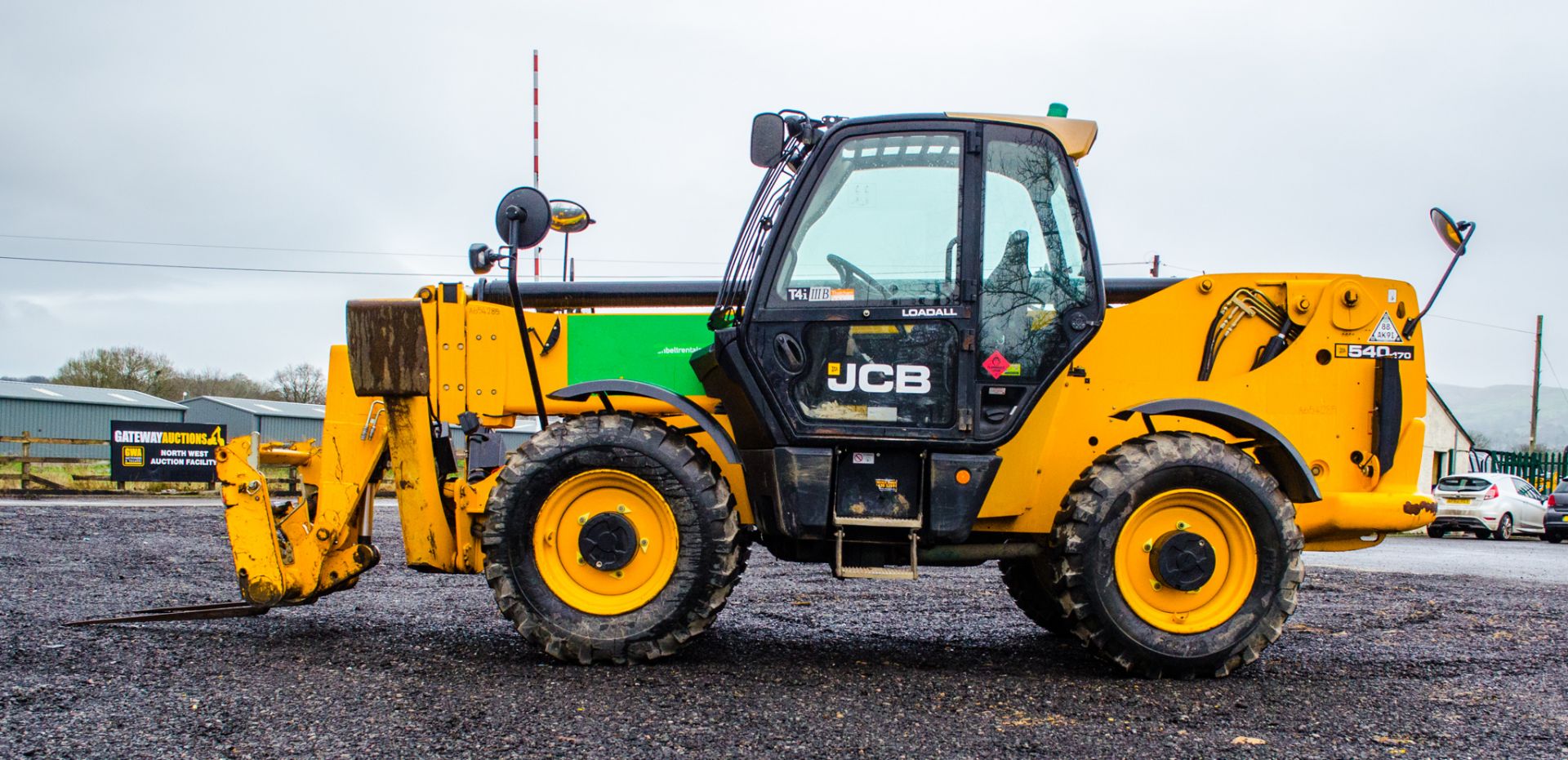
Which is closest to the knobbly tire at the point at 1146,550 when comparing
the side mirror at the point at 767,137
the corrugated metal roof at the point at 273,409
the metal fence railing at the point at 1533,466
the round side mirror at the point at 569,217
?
the side mirror at the point at 767,137

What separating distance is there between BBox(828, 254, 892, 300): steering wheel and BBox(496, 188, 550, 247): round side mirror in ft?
4.03

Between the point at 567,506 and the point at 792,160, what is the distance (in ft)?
6.06

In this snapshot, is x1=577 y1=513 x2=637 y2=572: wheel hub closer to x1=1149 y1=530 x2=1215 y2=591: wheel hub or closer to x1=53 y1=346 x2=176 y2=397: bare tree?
x1=1149 y1=530 x2=1215 y2=591: wheel hub

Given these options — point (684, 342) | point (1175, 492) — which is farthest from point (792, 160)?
point (1175, 492)

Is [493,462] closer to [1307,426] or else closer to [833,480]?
[833,480]

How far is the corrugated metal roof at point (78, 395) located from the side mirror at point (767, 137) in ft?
147

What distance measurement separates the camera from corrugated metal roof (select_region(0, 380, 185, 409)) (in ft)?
136

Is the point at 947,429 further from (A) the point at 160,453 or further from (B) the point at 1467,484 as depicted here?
(A) the point at 160,453

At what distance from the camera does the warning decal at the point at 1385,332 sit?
210 inches

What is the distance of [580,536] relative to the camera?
16.3 ft

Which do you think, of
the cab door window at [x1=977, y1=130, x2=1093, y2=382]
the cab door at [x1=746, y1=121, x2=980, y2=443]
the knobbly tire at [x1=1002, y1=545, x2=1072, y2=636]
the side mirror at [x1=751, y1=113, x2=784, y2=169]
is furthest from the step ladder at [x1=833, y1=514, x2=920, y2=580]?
the side mirror at [x1=751, y1=113, x2=784, y2=169]

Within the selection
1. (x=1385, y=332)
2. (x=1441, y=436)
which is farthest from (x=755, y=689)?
(x=1441, y=436)

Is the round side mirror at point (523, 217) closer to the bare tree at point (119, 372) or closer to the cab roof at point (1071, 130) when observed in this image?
the cab roof at point (1071, 130)

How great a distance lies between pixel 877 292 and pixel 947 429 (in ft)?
2.18
